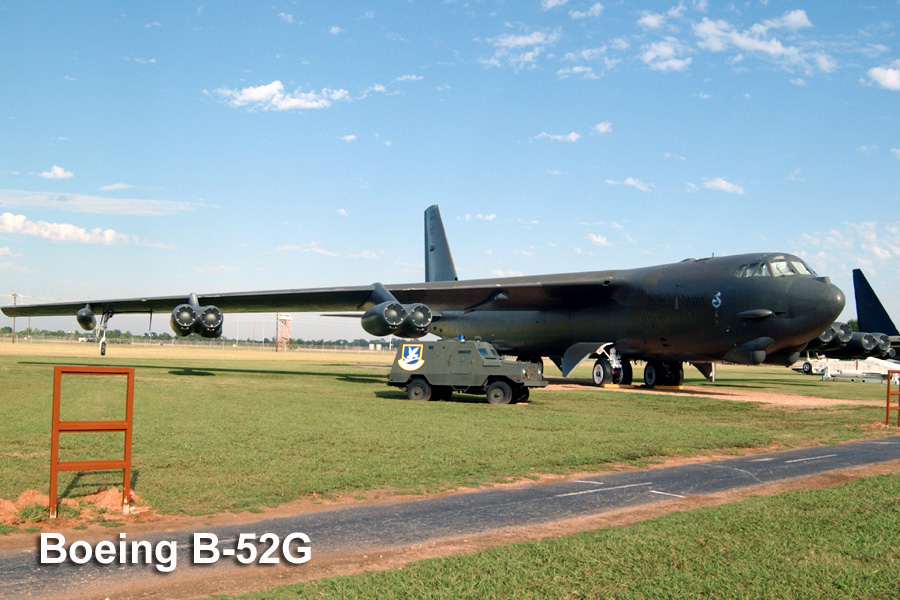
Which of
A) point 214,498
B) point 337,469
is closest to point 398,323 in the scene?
point 337,469

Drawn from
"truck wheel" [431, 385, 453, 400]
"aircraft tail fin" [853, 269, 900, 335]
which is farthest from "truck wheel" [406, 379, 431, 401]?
"aircraft tail fin" [853, 269, 900, 335]

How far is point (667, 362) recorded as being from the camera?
1146 inches

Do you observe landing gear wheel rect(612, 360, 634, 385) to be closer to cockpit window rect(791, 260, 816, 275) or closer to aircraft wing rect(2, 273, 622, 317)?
aircraft wing rect(2, 273, 622, 317)

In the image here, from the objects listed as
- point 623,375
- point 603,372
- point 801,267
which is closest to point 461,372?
point 603,372

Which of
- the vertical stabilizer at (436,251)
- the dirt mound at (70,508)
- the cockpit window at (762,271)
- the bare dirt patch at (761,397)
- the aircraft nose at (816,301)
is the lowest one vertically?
the bare dirt patch at (761,397)

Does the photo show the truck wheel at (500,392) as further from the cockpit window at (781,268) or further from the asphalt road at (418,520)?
the cockpit window at (781,268)

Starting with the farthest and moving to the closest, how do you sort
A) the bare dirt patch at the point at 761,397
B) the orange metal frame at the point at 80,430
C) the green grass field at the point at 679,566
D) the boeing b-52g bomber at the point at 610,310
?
the bare dirt patch at the point at 761,397
the boeing b-52g bomber at the point at 610,310
the orange metal frame at the point at 80,430
the green grass field at the point at 679,566

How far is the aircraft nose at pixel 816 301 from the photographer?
21109mm

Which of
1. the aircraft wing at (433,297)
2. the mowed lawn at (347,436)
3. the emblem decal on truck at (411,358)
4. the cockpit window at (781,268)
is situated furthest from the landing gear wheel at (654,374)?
the emblem decal on truck at (411,358)

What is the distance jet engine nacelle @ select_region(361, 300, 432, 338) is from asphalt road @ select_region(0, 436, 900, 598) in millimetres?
15345

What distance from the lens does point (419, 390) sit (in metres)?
20.8

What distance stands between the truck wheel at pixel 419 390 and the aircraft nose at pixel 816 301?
37.1 feet

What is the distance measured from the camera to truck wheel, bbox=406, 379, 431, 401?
68.0 ft

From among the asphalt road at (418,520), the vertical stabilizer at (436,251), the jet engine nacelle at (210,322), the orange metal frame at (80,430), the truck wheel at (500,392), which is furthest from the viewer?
the vertical stabilizer at (436,251)
